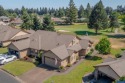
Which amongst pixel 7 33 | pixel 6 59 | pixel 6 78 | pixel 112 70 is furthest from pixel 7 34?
pixel 112 70

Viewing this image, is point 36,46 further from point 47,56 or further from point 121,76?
point 121,76

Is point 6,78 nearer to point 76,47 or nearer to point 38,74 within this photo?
point 38,74

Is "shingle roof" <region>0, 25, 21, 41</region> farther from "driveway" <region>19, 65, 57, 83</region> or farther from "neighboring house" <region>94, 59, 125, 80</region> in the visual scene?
"neighboring house" <region>94, 59, 125, 80</region>

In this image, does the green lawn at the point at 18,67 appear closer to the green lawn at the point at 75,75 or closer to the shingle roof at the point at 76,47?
the green lawn at the point at 75,75

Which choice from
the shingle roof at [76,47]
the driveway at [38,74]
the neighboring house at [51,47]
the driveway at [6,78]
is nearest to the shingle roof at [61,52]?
the neighboring house at [51,47]

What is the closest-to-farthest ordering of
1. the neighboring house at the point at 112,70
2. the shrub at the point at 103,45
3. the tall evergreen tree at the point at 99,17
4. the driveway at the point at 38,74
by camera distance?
the neighboring house at the point at 112,70 < the driveway at the point at 38,74 < the shrub at the point at 103,45 < the tall evergreen tree at the point at 99,17

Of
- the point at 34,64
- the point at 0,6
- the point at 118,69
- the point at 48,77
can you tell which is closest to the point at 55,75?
the point at 48,77

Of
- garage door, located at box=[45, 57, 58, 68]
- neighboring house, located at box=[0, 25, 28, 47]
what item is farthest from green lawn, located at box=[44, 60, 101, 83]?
neighboring house, located at box=[0, 25, 28, 47]
